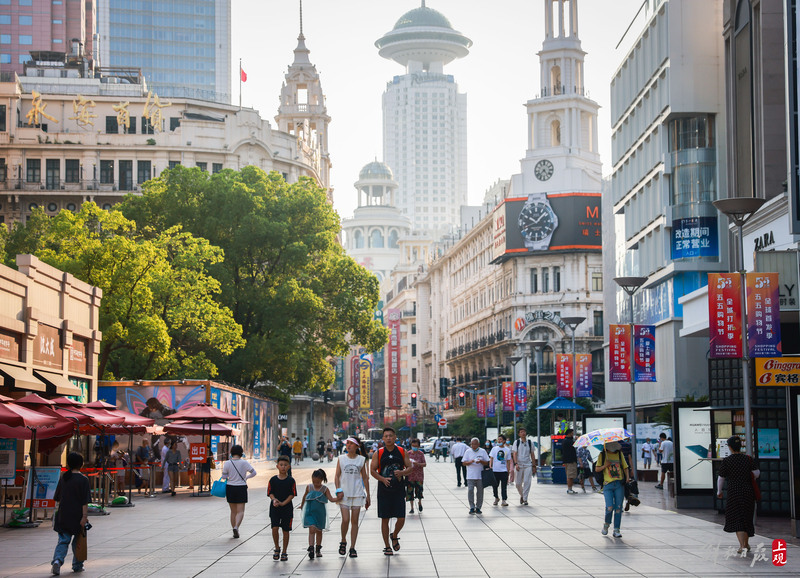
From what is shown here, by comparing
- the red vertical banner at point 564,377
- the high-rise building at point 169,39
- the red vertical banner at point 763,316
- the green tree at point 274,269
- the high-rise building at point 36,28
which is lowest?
the red vertical banner at point 564,377

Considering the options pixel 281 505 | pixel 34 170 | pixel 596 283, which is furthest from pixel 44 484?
pixel 596 283

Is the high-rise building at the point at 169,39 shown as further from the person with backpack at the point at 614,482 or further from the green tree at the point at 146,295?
the person with backpack at the point at 614,482

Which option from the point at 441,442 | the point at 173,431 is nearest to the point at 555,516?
the point at 173,431

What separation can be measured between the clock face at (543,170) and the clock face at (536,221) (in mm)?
4611

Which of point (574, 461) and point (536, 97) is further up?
point (536, 97)

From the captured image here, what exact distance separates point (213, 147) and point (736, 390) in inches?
2489

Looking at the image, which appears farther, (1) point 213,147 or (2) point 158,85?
(2) point 158,85

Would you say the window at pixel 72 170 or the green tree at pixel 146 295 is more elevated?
the window at pixel 72 170

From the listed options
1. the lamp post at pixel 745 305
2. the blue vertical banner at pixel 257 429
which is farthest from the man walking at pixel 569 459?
the blue vertical banner at pixel 257 429

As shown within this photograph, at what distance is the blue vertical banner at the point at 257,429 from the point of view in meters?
51.5

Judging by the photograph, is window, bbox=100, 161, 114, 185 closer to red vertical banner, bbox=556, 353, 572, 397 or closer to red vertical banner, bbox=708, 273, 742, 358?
red vertical banner, bbox=556, 353, 572, 397

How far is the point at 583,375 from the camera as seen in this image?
163 feet

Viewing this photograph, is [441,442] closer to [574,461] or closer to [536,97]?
[536,97]

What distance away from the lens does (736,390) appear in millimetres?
25359
